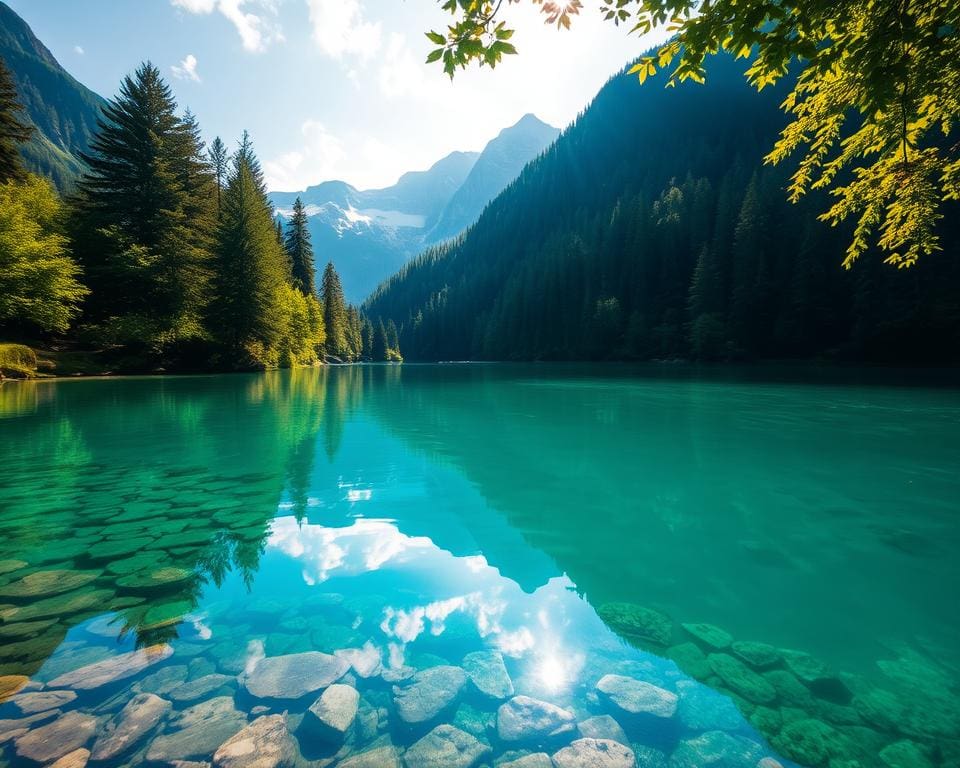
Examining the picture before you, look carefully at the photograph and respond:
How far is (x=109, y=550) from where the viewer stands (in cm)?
486

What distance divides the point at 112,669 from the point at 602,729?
123 inches

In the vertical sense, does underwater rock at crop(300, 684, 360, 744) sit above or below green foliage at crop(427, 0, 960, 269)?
below

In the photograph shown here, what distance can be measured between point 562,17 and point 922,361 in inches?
2116

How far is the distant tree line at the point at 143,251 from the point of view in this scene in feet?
83.5

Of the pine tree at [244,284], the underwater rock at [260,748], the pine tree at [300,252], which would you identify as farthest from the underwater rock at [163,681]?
the pine tree at [300,252]

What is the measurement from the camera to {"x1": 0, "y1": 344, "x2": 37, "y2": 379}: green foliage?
22656 millimetres

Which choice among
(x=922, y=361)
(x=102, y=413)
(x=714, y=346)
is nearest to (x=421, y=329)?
(x=714, y=346)

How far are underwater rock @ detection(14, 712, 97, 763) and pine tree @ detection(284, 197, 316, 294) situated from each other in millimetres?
63800

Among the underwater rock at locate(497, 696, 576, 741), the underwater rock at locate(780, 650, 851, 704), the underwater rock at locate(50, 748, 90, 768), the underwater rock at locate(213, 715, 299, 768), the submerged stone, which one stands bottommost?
the underwater rock at locate(497, 696, 576, 741)

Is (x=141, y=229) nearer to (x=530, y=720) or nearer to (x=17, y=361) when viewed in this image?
(x=17, y=361)

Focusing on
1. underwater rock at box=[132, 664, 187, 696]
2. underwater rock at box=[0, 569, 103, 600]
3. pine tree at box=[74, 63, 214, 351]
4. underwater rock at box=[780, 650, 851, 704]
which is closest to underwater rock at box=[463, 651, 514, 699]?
underwater rock at box=[132, 664, 187, 696]

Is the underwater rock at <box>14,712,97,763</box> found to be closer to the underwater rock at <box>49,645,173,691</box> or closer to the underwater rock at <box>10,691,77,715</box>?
the underwater rock at <box>10,691,77,715</box>

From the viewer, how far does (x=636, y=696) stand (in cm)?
287

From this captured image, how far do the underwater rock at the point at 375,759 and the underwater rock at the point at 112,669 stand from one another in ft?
5.54
